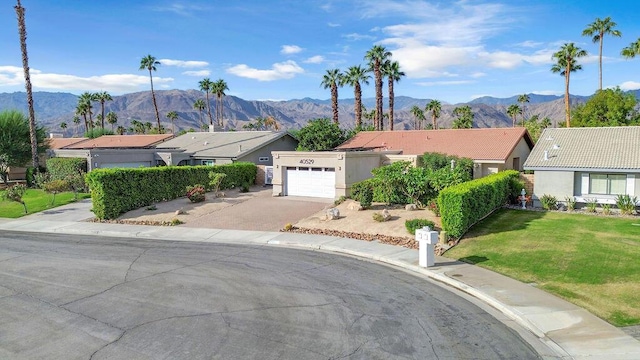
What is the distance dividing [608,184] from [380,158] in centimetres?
1552

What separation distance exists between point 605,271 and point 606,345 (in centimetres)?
601

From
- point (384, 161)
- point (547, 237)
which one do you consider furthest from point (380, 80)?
point (547, 237)

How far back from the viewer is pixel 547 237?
19.2 meters

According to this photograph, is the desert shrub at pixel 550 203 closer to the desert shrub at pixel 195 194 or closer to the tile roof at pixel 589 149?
the tile roof at pixel 589 149

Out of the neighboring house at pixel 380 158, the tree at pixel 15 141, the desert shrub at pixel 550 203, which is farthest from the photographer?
the tree at pixel 15 141

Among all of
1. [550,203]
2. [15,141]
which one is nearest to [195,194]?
[550,203]

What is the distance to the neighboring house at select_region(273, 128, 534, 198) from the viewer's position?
103 ft

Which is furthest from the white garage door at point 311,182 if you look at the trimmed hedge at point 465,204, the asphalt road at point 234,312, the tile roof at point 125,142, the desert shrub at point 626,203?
the tile roof at point 125,142

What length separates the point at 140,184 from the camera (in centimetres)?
2984

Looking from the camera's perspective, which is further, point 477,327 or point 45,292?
point 45,292

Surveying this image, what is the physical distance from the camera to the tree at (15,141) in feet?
147

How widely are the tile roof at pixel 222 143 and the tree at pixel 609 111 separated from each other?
115ft

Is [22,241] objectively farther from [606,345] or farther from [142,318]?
[606,345]

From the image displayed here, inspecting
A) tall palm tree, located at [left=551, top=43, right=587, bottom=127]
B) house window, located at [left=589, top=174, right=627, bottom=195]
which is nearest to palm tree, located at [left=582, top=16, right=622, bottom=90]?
tall palm tree, located at [left=551, top=43, right=587, bottom=127]
